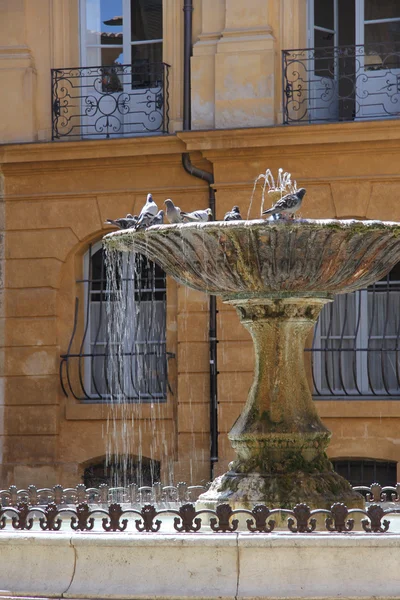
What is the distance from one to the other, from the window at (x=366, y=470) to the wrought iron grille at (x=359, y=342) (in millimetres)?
751

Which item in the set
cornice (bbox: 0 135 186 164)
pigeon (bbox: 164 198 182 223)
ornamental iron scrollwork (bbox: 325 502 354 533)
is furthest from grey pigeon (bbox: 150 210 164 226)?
cornice (bbox: 0 135 186 164)

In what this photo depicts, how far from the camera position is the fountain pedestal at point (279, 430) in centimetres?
980

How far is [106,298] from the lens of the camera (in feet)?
60.4

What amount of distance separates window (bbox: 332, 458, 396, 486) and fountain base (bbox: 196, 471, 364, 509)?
7.23 m

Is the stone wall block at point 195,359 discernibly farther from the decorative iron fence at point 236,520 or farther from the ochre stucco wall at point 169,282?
the decorative iron fence at point 236,520

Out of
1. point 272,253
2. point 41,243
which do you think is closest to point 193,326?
point 41,243

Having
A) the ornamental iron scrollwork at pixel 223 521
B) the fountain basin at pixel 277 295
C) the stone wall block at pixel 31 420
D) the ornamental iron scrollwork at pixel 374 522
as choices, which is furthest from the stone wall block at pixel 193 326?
the ornamental iron scrollwork at pixel 374 522

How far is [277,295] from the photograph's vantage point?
1004 centimetres

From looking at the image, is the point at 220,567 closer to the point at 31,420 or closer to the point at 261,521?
the point at 261,521

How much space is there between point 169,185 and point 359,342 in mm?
2851

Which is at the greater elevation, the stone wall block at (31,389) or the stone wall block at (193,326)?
the stone wall block at (193,326)

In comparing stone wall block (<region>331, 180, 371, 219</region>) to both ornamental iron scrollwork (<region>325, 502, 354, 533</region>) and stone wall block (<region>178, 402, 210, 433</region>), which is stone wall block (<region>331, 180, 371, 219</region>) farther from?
ornamental iron scrollwork (<region>325, 502, 354, 533</region>)

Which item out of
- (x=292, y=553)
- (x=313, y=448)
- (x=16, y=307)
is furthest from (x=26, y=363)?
(x=292, y=553)

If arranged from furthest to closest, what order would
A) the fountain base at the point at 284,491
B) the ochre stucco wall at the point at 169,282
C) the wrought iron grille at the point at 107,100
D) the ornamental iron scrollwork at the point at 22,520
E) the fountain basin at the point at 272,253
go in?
the wrought iron grille at the point at 107,100 → the ochre stucco wall at the point at 169,282 → the fountain base at the point at 284,491 → the fountain basin at the point at 272,253 → the ornamental iron scrollwork at the point at 22,520
